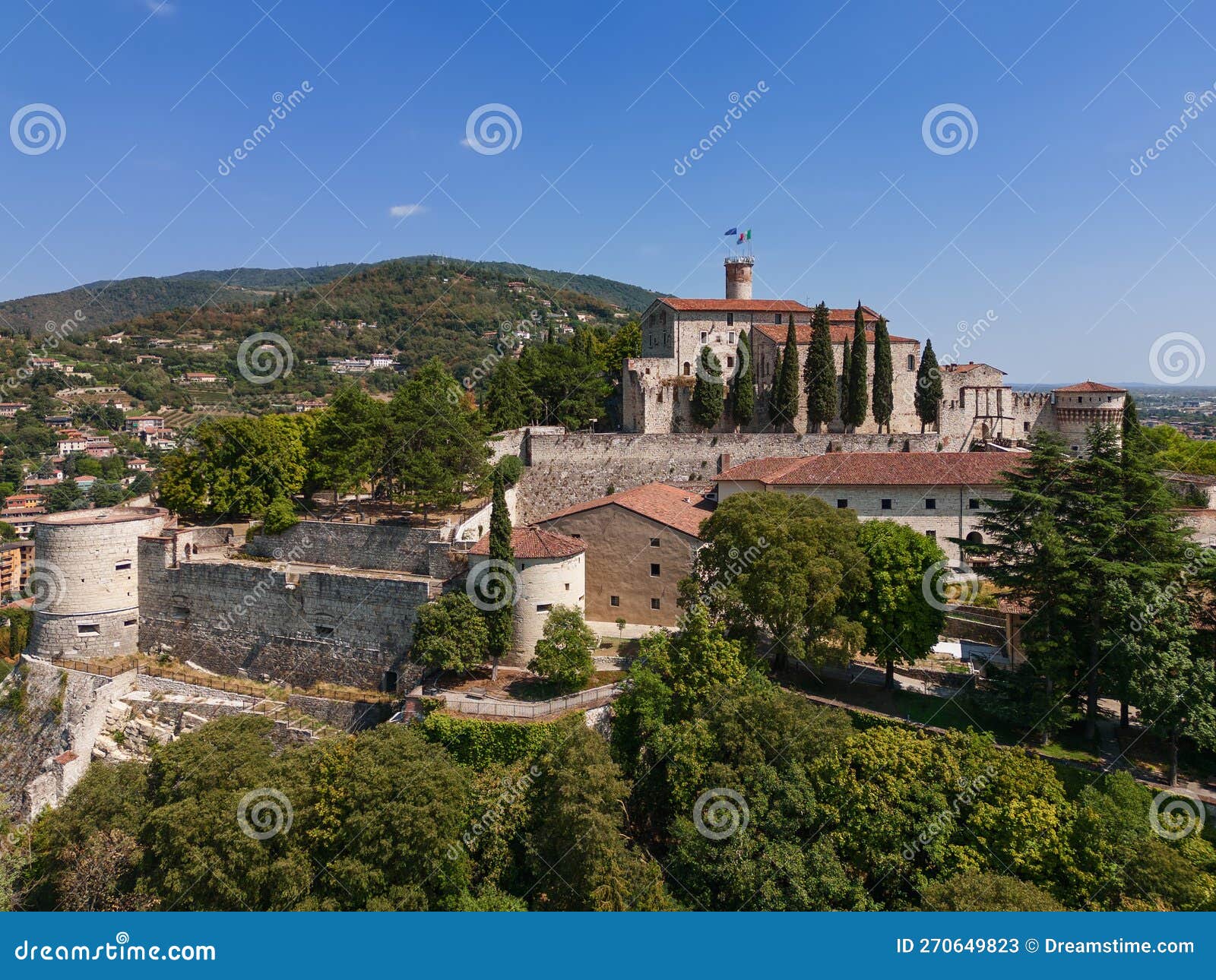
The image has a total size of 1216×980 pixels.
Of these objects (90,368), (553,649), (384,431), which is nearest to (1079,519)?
(553,649)

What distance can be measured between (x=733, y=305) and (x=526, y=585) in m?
31.4

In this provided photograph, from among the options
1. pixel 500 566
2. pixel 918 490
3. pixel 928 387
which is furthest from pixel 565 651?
pixel 928 387

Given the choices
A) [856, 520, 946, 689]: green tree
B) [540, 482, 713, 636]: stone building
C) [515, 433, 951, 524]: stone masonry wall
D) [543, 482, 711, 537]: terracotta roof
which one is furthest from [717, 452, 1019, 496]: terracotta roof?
[856, 520, 946, 689]: green tree

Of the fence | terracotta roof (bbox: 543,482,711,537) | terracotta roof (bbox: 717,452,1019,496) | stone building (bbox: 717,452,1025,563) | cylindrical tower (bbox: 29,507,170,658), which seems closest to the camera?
the fence

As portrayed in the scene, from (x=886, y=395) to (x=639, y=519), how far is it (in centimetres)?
2250

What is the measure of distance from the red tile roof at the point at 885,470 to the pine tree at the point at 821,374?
28.0 ft

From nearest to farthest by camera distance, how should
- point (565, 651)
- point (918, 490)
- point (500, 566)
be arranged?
point (565, 651) < point (500, 566) < point (918, 490)

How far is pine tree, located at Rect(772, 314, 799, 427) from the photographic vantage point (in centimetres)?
4622

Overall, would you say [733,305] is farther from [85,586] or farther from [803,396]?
[85,586]

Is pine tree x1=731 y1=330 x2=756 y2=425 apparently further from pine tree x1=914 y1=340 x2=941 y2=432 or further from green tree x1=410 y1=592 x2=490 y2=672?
green tree x1=410 y1=592 x2=490 y2=672

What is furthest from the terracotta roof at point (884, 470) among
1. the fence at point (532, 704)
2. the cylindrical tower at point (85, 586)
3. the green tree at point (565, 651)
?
the cylindrical tower at point (85, 586)

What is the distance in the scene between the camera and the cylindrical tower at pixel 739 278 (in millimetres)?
57562

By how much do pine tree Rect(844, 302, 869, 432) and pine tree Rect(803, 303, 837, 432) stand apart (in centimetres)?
96

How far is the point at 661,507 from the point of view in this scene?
33562 millimetres
